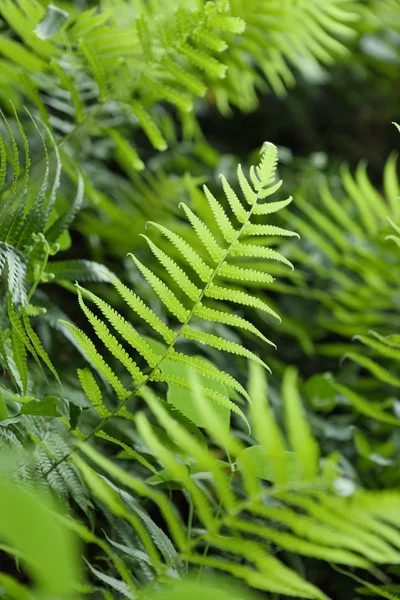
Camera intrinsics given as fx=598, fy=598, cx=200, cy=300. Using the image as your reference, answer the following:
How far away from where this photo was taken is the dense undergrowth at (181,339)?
392 millimetres

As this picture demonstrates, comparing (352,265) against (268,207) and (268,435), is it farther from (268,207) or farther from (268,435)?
(268,435)

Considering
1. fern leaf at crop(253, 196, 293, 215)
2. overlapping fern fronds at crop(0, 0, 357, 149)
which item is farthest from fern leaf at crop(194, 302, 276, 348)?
overlapping fern fronds at crop(0, 0, 357, 149)

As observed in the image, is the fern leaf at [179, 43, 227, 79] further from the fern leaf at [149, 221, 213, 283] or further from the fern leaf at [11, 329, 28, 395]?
the fern leaf at [11, 329, 28, 395]

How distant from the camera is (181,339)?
1012 millimetres

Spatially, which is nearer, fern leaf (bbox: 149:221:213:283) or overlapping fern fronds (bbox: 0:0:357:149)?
fern leaf (bbox: 149:221:213:283)

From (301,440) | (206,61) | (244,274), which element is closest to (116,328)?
(244,274)

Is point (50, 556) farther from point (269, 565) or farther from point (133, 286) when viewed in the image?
point (133, 286)

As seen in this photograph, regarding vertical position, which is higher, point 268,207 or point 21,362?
point 268,207

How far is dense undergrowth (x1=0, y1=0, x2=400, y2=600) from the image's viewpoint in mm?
392

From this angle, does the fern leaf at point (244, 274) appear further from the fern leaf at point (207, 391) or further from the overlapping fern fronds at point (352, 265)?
the overlapping fern fronds at point (352, 265)

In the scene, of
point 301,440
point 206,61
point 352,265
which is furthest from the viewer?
point 352,265

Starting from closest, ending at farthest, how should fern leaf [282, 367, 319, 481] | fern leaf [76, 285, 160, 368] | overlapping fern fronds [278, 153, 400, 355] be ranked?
fern leaf [282, 367, 319, 481] < fern leaf [76, 285, 160, 368] < overlapping fern fronds [278, 153, 400, 355]

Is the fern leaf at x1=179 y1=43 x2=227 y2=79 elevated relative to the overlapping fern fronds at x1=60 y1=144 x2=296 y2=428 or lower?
elevated

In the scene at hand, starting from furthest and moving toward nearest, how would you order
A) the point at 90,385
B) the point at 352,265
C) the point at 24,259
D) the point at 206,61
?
the point at 352,265 < the point at 206,61 < the point at 24,259 < the point at 90,385
